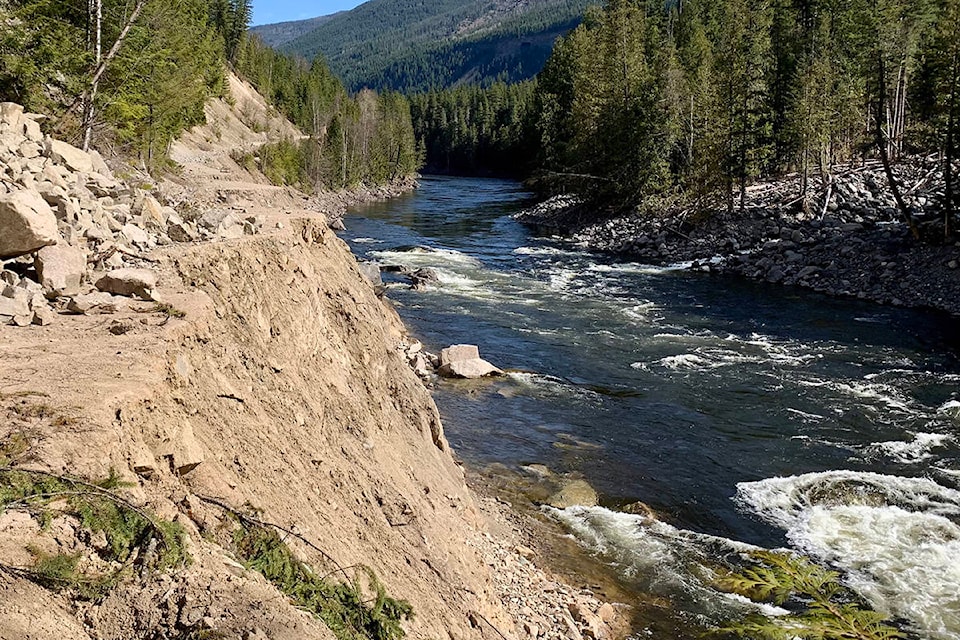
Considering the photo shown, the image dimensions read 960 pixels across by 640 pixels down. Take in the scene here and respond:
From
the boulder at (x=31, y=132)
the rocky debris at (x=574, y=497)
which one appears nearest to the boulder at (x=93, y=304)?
the boulder at (x=31, y=132)

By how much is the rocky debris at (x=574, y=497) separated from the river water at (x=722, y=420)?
0.28 m

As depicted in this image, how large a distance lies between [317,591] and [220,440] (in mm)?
1693

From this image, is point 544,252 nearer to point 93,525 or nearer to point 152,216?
point 152,216

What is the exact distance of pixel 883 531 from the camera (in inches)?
491

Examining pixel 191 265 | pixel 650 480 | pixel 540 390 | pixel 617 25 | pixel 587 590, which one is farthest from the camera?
pixel 617 25

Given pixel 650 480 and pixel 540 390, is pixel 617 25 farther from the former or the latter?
pixel 650 480

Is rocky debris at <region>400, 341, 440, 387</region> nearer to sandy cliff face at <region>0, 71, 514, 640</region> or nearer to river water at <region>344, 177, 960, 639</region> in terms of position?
river water at <region>344, 177, 960, 639</region>

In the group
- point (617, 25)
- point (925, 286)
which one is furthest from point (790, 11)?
point (925, 286)

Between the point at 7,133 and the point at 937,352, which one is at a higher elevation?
the point at 7,133

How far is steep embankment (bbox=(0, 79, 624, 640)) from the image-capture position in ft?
14.4

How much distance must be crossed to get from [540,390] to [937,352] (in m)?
13.8

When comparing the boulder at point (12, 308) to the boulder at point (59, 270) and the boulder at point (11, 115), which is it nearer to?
the boulder at point (59, 270)

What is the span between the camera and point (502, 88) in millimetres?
146125

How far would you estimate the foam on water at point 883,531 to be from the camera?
10.6m
